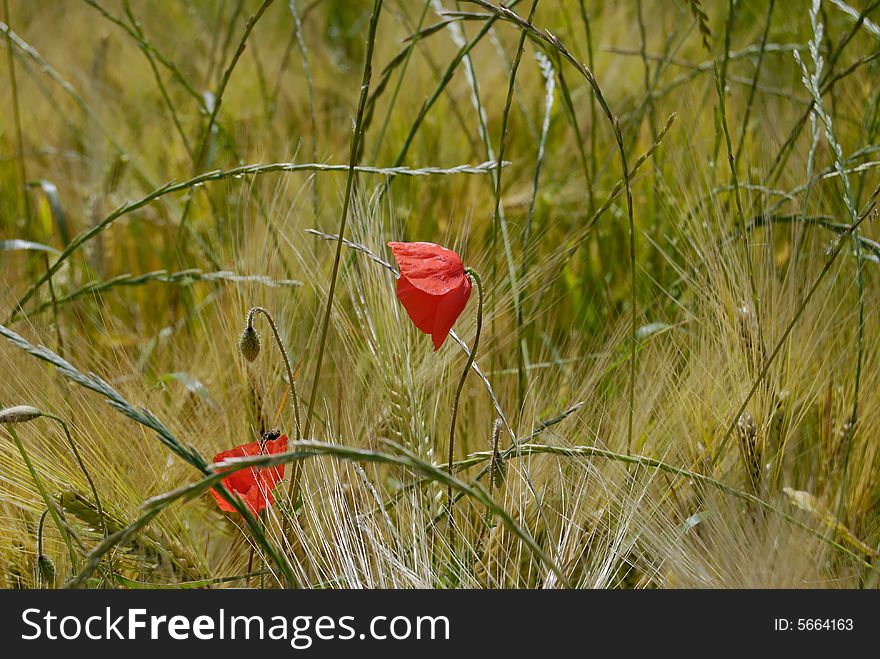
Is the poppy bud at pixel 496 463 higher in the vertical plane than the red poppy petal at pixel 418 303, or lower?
lower

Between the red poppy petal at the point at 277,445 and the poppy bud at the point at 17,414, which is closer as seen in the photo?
the poppy bud at the point at 17,414

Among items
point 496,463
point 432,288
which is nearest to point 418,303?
point 432,288

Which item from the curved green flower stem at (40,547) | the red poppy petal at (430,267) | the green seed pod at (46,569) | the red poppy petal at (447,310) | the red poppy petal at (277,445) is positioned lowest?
the green seed pod at (46,569)

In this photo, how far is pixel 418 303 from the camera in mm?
677

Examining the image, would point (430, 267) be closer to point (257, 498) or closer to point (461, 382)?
point (461, 382)

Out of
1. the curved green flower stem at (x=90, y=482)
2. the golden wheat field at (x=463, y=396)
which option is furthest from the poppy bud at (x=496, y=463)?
the curved green flower stem at (x=90, y=482)

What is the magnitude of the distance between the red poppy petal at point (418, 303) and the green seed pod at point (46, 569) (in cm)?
32

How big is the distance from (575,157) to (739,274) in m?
0.60

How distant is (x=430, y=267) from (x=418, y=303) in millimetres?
28

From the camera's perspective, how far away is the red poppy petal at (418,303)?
26.5 inches

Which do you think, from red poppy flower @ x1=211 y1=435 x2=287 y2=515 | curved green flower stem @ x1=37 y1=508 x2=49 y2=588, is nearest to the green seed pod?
curved green flower stem @ x1=37 y1=508 x2=49 y2=588

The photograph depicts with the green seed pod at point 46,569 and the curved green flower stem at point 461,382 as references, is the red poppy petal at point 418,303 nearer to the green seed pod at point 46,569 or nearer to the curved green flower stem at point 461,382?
→ the curved green flower stem at point 461,382

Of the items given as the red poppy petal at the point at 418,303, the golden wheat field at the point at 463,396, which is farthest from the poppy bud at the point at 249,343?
the red poppy petal at the point at 418,303
